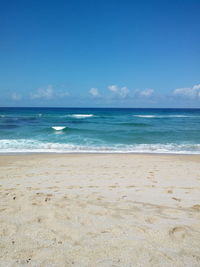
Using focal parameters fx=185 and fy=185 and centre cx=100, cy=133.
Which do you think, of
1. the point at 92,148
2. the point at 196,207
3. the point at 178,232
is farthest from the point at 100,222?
the point at 92,148

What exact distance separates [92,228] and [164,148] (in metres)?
10.3

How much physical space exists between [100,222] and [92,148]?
934 centimetres

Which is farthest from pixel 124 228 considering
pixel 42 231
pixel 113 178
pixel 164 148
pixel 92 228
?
pixel 164 148

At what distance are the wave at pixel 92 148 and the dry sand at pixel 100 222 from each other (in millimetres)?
6119

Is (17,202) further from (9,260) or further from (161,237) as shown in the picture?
(161,237)

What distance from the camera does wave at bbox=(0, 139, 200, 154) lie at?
11.5 metres

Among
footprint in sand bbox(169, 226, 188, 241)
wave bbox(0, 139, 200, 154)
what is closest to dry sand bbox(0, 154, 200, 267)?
footprint in sand bbox(169, 226, 188, 241)

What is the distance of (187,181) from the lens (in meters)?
5.38

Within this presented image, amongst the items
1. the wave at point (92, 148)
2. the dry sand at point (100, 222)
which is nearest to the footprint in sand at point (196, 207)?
the dry sand at point (100, 222)

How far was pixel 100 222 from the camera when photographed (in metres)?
2.98

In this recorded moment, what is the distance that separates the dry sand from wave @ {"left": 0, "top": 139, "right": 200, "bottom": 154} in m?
6.12

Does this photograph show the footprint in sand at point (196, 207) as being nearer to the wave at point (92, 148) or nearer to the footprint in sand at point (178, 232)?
the footprint in sand at point (178, 232)

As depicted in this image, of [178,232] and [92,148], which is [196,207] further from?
[92,148]

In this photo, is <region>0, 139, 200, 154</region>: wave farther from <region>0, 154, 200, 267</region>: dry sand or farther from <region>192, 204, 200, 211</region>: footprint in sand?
<region>192, 204, 200, 211</region>: footprint in sand
